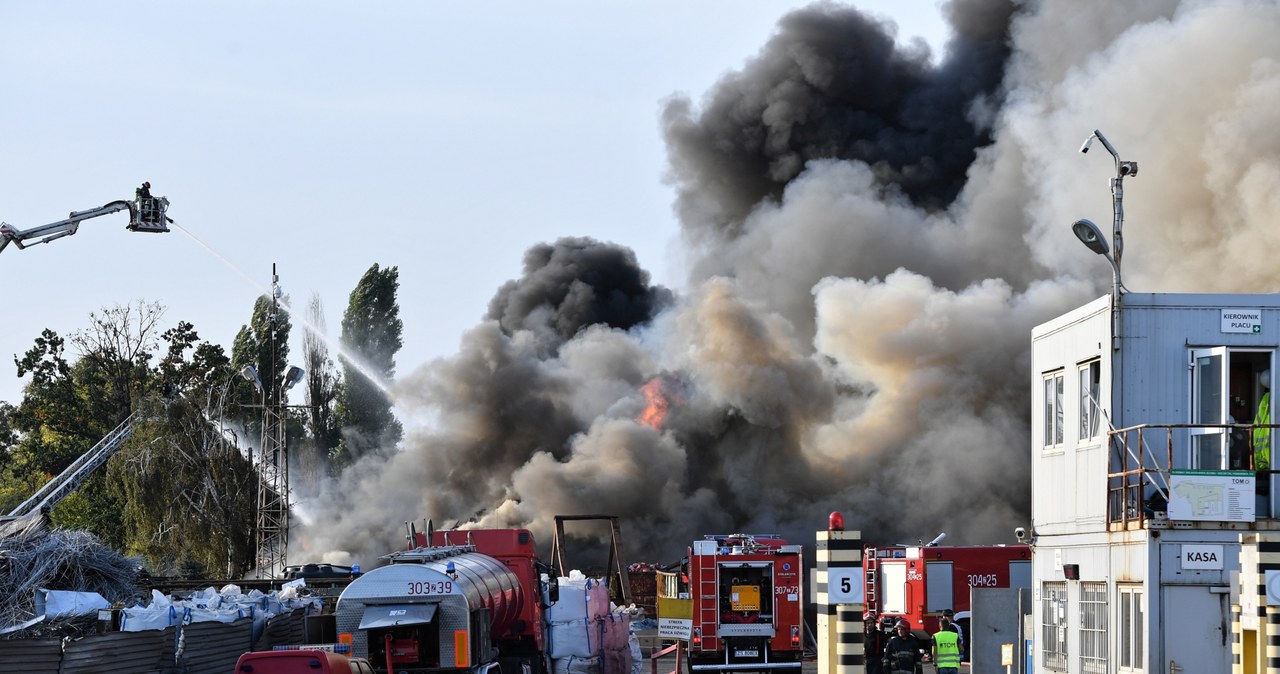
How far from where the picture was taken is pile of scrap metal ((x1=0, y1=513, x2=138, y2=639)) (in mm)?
21484

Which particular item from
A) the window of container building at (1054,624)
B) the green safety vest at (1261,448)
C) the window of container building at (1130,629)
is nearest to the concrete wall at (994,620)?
the window of container building at (1054,624)

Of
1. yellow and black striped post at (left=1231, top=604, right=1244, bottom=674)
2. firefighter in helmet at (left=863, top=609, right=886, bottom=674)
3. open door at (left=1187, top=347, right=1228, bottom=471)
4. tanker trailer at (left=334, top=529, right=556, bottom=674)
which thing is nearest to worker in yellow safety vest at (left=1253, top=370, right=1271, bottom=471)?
open door at (left=1187, top=347, right=1228, bottom=471)

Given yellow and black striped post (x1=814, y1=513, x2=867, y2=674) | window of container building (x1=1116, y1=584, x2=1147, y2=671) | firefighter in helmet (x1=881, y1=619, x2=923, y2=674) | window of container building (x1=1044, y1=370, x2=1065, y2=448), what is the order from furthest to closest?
firefighter in helmet (x1=881, y1=619, x2=923, y2=674) → window of container building (x1=1044, y1=370, x2=1065, y2=448) → window of container building (x1=1116, y1=584, x2=1147, y2=671) → yellow and black striped post (x1=814, y1=513, x2=867, y2=674)

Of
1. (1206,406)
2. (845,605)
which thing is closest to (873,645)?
(1206,406)

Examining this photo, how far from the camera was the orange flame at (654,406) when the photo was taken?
57188mm

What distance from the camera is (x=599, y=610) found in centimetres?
2753

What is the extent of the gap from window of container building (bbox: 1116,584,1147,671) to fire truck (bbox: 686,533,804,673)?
10462mm

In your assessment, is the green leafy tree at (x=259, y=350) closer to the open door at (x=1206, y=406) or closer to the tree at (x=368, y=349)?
Result: the tree at (x=368, y=349)

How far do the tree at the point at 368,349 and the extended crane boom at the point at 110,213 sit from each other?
151 ft

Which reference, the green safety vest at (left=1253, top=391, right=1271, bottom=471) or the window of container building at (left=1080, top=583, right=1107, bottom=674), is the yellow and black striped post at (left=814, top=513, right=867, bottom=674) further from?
the green safety vest at (left=1253, top=391, right=1271, bottom=471)

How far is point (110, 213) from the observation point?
26.3m

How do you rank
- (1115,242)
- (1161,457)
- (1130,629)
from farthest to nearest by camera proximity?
(1115,242)
(1161,457)
(1130,629)

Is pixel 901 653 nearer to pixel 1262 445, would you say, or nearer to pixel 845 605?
pixel 1262 445

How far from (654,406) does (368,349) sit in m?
20.9
